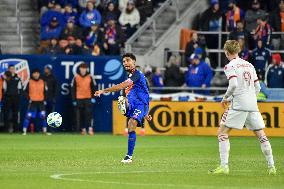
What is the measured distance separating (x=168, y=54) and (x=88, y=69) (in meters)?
3.71

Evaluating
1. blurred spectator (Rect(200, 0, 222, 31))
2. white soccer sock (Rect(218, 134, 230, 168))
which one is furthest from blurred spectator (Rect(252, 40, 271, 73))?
white soccer sock (Rect(218, 134, 230, 168))

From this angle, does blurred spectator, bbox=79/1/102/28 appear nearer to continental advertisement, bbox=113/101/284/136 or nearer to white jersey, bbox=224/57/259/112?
continental advertisement, bbox=113/101/284/136

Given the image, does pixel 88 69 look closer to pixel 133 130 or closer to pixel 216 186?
pixel 133 130

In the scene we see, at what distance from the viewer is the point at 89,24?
36031mm

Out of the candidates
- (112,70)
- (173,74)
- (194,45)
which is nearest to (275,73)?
(194,45)

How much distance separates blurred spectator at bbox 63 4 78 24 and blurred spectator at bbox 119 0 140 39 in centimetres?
161

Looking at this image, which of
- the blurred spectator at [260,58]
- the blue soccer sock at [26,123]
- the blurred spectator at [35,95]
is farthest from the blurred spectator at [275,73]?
the blue soccer sock at [26,123]

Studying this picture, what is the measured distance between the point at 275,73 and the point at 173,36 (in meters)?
4.90

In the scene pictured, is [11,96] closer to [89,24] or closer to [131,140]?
[89,24]

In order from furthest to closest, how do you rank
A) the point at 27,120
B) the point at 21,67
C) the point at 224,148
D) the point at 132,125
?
the point at 21,67
the point at 27,120
the point at 132,125
the point at 224,148

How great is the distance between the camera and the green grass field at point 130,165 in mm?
15906

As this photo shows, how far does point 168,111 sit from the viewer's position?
3156 centimetres

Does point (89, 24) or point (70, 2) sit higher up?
point (70, 2)

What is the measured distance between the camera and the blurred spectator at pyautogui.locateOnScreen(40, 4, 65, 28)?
36.1m
